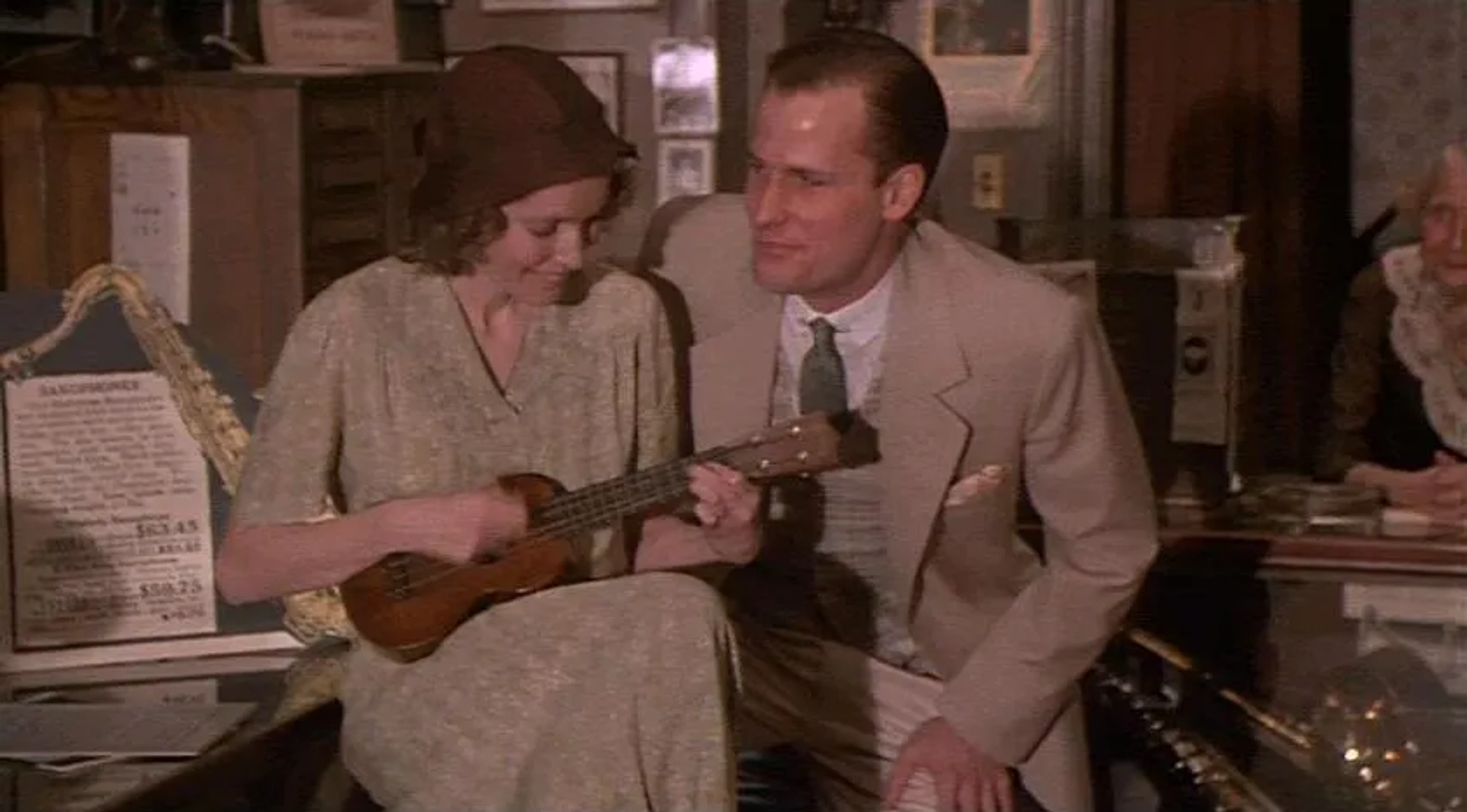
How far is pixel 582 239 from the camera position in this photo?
64.7 inches

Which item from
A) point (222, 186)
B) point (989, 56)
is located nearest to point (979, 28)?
point (989, 56)

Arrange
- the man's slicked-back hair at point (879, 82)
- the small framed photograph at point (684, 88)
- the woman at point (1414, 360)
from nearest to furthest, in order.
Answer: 1. the man's slicked-back hair at point (879, 82)
2. the woman at point (1414, 360)
3. the small framed photograph at point (684, 88)

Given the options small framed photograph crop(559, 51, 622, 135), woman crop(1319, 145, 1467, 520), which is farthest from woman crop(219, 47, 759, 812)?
small framed photograph crop(559, 51, 622, 135)

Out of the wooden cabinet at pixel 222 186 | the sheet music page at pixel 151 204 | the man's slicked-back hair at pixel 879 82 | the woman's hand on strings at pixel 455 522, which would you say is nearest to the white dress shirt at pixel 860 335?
the man's slicked-back hair at pixel 879 82

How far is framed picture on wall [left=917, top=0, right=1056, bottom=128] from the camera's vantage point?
3.31 m

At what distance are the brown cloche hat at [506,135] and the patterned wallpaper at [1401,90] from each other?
230cm

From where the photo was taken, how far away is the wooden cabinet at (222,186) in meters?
2.26

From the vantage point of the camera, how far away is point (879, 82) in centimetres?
171

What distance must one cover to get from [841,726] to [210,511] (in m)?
0.64

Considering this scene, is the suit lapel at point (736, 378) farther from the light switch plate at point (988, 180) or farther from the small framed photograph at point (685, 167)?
the light switch plate at point (988, 180)

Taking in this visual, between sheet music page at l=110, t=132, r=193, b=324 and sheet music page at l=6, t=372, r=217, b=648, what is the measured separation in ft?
1.18

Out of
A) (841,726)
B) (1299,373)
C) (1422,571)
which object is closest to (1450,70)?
(1299,373)

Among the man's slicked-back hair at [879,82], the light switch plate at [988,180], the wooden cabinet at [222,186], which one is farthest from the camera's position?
the light switch plate at [988,180]

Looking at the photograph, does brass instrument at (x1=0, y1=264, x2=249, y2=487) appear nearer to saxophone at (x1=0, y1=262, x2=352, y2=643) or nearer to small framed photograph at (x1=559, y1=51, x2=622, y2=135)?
saxophone at (x1=0, y1=262, x2=352, y2=643)
